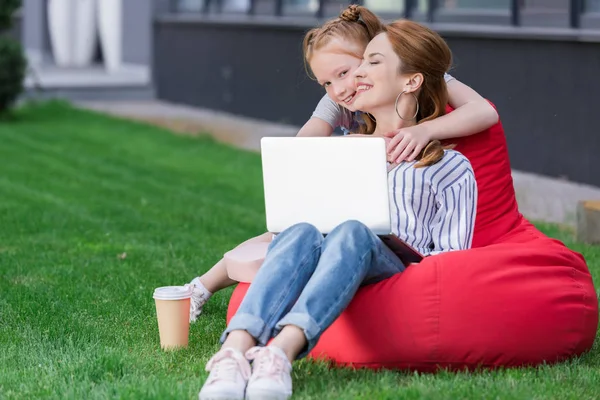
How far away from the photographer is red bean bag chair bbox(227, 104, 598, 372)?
371 centimetres

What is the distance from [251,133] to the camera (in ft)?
41.4

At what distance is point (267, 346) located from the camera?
3.38m

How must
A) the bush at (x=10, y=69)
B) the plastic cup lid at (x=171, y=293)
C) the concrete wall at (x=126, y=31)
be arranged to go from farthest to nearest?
the concrete wall at (x=126, y=31), the bush at (x=10, y=69), the plastic cup lid at (x=171, y=293)

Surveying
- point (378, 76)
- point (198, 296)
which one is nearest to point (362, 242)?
point (378, 76)

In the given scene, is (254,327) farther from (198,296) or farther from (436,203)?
(198,296)

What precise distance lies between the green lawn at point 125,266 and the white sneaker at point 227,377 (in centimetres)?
12

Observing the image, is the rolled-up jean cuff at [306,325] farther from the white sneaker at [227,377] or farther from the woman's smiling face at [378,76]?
the woman's smiling face at [378,76]

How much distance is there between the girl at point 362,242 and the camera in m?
3.34

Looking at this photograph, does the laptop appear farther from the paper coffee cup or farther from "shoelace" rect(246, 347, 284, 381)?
"shoelace" rect(246, 347, 284, 381)

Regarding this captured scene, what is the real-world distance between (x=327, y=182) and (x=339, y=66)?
816 millimetres

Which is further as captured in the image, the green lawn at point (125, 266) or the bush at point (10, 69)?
the bush at point (10, 69)

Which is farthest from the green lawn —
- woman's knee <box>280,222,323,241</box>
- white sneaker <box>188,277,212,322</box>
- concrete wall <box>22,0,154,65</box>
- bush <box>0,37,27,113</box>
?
concrete wall <box>22,0,154,65</box>

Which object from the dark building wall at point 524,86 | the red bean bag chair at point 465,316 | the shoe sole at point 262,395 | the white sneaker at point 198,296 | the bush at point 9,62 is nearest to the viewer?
the shoe sole at point 262,395

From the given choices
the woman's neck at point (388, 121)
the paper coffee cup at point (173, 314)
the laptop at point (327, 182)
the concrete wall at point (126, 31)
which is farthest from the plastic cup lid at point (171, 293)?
the concrete wall at point (126, 31)
